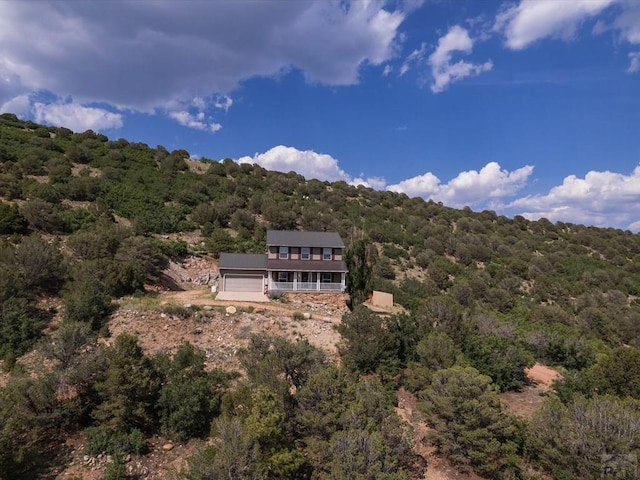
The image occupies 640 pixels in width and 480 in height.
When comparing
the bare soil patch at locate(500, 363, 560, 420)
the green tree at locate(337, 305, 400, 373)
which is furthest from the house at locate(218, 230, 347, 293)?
the bare soil patch at locate(500, 363, 560, 420)

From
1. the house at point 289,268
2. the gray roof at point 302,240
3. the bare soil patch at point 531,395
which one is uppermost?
the gray roof at point 302,240

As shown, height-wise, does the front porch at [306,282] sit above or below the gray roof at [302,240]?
below

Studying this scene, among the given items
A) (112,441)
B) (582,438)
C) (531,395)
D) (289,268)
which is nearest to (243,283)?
(289,268)

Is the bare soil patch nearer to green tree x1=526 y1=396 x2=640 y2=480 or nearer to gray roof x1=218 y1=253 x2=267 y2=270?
green tree x1=526 y1=396 x2=640 y2=480

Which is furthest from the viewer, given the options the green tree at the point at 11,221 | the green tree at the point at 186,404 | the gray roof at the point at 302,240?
the gray roof at the point at 302,240

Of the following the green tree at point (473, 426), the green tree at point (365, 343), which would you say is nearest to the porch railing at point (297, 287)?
the green tree at point (365, 343)

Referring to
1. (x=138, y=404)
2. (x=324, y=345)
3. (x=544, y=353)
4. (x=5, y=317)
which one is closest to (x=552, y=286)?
(x=544, y=353)

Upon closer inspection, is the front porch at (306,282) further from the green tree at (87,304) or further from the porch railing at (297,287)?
the green tree at (87,304)
